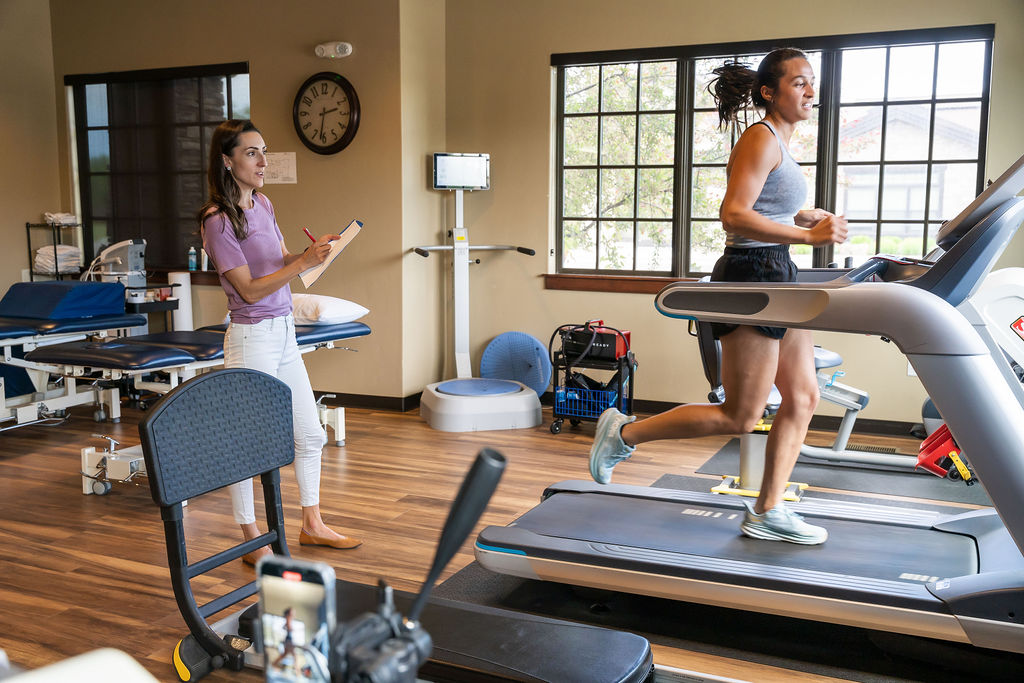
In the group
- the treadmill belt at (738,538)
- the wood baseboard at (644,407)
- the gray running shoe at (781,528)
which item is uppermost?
the gray running shoe at (781,528)

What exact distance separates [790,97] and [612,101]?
3.04 m

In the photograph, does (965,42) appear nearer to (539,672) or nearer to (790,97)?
(790,97)

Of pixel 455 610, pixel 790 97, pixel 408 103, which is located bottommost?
pixel 455 610

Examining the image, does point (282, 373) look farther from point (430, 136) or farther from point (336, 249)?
point (430, 136)

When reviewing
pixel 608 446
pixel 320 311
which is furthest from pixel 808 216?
pixel 320 311

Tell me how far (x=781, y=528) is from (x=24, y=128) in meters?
6.12

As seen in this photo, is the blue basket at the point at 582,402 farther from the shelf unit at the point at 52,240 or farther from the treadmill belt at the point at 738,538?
the shelf unit at the point at 52,240

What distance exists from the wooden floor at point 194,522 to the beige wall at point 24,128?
6.18 feet

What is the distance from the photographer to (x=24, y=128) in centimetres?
648

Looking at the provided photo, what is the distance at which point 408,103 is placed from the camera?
552cm

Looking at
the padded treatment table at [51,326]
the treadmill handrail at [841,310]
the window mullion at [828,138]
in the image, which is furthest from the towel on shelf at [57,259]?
the treadmill handrail at [841,310]

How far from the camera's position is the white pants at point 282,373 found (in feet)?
9.18

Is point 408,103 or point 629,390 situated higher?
point 408,103

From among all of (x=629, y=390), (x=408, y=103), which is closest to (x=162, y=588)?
(x=629, y=390)
